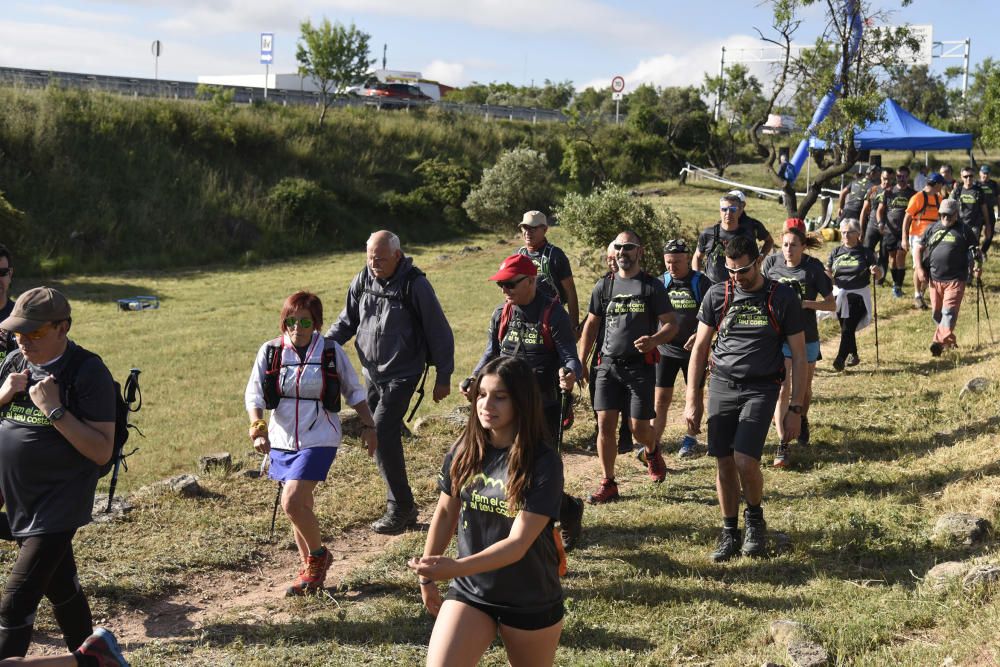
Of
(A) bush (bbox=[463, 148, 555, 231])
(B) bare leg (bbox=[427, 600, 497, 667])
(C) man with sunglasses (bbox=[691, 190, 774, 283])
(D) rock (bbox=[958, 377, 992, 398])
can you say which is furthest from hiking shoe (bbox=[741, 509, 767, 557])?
(A) bush (bbox=[463, 148, 555, 231])

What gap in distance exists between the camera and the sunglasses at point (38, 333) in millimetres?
4418

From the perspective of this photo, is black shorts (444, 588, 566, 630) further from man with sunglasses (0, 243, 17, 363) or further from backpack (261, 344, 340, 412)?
man with sunglasses (0, 243, 17, 363)

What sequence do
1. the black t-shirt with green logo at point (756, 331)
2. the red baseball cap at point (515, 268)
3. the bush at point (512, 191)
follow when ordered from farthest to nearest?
the bush at point (512, 191) < the red baseball cap at point (515, 268) < the black t-shirt with green logo at point (756, 331)

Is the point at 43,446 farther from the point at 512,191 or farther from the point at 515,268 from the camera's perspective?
the point at 512,191

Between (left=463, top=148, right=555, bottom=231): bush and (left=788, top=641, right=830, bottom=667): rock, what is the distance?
29.3 metres

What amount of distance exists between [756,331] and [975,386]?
4.95 metres

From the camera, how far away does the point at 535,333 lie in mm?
6512

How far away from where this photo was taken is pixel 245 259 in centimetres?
3033

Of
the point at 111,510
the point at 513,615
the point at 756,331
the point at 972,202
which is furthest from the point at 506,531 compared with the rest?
the point at 972,202

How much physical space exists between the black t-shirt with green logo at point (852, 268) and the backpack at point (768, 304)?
18.4 feet

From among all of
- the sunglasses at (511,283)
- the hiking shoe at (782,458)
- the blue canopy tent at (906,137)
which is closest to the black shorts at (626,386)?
the sunglasses at (511,283)

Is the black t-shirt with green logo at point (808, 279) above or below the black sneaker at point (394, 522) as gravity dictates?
above

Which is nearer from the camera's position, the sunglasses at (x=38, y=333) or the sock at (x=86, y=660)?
the sock at (x=86, y=660)

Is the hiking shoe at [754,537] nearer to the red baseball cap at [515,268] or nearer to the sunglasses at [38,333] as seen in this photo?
the red baseball cap at [515,268]
